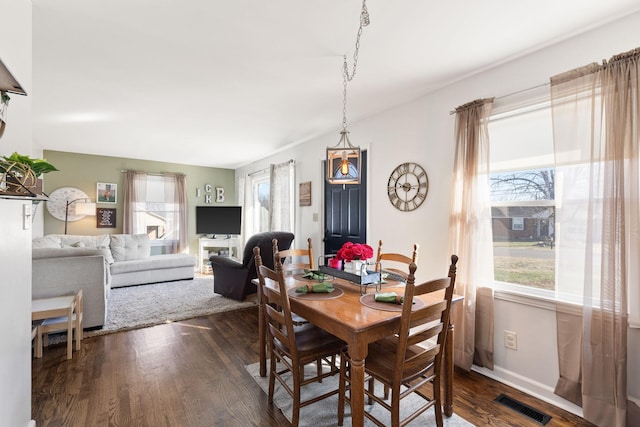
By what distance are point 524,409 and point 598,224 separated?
1326 millimetres

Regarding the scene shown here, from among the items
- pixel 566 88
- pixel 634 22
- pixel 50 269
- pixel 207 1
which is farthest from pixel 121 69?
pixel 634 22

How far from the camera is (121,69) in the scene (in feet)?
8.30

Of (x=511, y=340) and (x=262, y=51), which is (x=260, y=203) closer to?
(x=262, y=51)

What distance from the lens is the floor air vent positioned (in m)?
1.91

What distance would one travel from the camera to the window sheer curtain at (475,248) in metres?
2.42

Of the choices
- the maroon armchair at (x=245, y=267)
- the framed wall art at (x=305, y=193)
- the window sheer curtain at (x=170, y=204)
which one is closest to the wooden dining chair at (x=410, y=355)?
the maroon armchair at (x=245, y=267)

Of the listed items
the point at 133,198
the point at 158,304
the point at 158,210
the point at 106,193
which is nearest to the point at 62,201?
the point at 106,193

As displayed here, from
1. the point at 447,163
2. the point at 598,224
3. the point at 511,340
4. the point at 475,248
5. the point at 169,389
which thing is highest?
the point at 447,163

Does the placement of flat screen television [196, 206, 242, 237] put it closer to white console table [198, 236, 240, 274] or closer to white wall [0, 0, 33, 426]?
white console table [198, 236, 240, 274]

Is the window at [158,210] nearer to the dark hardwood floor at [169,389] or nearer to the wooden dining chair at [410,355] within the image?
the dark hardwood floor at [169,389]

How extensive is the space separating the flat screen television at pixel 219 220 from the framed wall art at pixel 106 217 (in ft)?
5.39

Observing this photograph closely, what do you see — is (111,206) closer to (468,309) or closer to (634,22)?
(468,309)

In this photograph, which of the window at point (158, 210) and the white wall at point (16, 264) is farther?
the window at point (158, 210)

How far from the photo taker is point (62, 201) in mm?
5605
